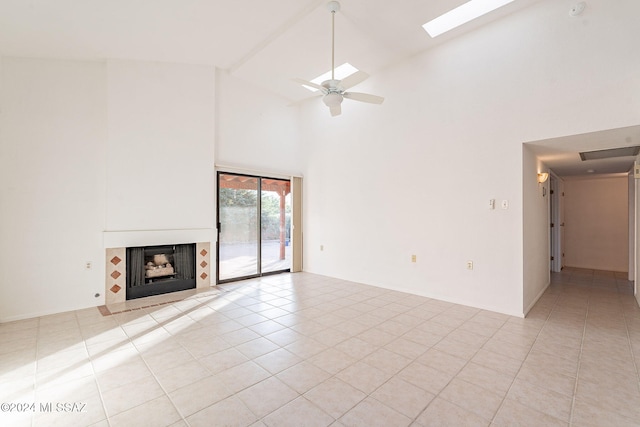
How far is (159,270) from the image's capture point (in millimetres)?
4812

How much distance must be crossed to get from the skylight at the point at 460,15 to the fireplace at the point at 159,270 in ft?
16.5

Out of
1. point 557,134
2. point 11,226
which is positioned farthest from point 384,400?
point 11,226

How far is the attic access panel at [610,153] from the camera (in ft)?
12.7

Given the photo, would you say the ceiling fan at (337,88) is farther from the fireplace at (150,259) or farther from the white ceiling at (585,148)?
the fireplace at (150,259)

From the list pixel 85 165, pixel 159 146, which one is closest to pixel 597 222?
pixel 159 146

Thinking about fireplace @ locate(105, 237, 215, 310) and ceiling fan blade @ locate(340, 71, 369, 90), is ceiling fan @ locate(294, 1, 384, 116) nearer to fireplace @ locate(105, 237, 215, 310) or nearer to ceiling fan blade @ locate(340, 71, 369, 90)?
ceiling fan blade @ locate(340, 71, 369, 90)

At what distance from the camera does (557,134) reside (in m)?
3.36

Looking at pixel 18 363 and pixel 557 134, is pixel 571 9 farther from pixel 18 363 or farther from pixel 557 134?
pixel 18 363

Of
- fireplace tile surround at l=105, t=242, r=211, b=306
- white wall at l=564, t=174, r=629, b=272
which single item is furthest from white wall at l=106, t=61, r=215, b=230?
white wall at l=564, t=174, r=629, b=272

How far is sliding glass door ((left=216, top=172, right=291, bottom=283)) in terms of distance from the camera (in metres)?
5.53

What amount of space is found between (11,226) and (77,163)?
1051 mm

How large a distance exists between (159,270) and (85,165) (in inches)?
74.4

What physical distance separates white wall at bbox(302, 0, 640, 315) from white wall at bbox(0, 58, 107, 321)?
392 centimetres

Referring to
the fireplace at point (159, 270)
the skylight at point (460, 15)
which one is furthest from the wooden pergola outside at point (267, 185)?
the skylight at point (460, 15)
